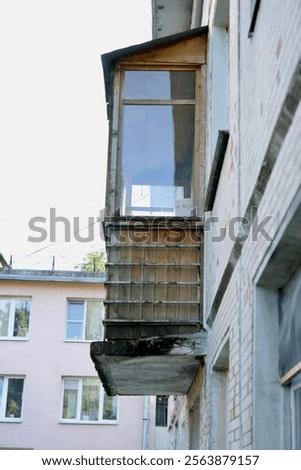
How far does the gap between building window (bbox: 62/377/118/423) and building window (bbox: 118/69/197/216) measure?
17.6m

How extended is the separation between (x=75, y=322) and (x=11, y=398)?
10.5 ft

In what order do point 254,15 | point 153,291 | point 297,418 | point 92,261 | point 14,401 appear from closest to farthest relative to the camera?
point 297,418, point 254,15, point 153,291, point 14,401, point 92,261

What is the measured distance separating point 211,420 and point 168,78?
3796 mm

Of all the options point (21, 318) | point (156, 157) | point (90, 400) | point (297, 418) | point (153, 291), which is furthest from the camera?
point (21, 318)

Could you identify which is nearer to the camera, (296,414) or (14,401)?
(296,414)

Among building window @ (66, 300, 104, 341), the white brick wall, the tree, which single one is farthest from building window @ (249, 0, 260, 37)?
the tree

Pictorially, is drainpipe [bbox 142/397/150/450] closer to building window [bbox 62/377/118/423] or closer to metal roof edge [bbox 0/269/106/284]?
building window [bbox 62/377/118/423]

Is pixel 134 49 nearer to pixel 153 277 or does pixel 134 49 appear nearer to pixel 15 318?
pixel 153 277

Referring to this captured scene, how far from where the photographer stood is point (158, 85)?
8.73 m

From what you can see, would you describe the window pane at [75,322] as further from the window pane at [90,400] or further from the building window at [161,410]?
the building window at [161,410]

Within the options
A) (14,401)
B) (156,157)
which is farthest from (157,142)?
(14,401)

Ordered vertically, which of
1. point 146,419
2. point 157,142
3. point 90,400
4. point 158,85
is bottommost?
point 146,419

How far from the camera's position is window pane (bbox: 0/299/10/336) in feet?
86.0

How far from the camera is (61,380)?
25.3 m
